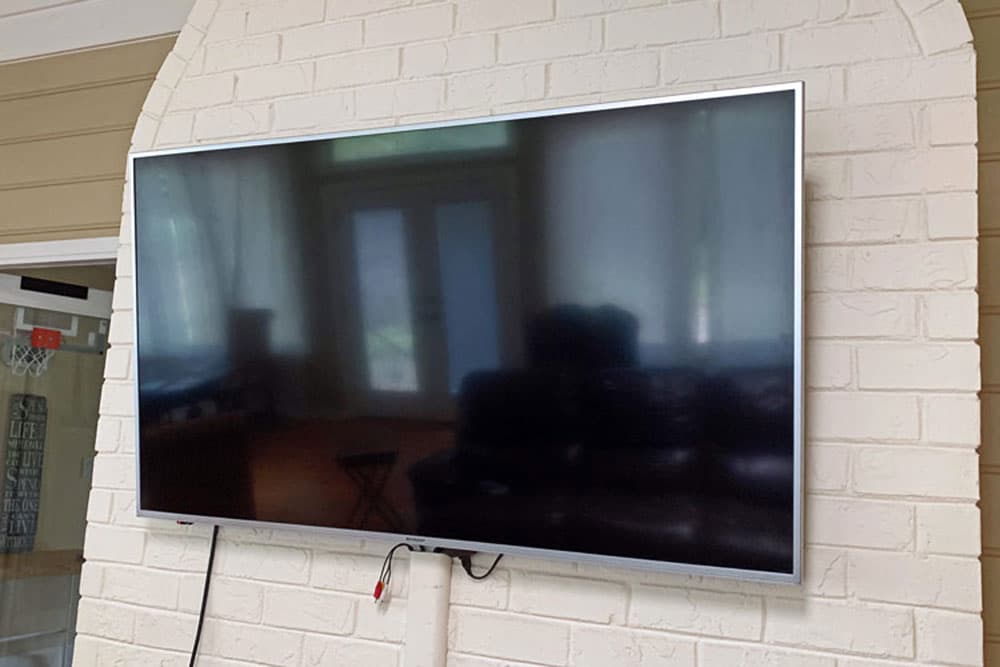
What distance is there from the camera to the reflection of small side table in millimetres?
1611

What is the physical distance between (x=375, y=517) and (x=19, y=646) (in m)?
2.19

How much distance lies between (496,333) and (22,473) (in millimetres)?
2265

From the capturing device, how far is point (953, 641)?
1.34 meters

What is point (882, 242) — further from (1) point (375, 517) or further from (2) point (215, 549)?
(2) point (215, 549)

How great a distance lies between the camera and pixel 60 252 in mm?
2322

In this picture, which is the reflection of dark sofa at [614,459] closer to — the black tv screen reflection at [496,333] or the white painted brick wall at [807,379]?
the black tv screen reflection at [496,333]

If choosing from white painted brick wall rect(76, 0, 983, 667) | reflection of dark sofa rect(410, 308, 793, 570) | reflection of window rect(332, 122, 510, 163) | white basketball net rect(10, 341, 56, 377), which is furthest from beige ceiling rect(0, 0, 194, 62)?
reflection of dark sofa rect(410, 308, 793, 570)

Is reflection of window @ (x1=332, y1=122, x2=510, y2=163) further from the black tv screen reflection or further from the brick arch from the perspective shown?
the brick arch

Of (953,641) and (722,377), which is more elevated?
(722,377)

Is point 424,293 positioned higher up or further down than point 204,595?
higher up

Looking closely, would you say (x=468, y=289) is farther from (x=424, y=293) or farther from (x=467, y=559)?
(x=467, y=559)

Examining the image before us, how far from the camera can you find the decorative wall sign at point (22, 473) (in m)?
2.93

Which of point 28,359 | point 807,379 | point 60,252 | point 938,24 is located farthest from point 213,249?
point 28,359

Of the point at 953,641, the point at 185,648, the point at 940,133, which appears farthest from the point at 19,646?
the point at 940,133
